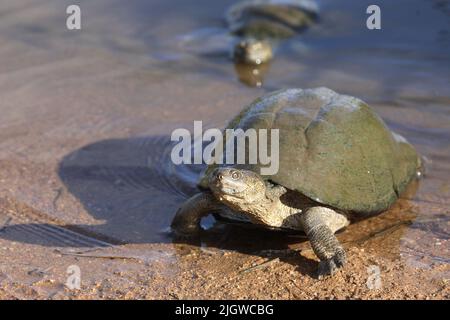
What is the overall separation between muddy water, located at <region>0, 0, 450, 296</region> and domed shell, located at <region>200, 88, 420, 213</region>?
0.26m

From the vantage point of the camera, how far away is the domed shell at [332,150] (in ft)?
14.1

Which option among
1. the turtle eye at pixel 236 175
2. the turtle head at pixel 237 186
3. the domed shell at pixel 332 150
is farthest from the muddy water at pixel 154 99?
the turtle eye at pixel 236 175

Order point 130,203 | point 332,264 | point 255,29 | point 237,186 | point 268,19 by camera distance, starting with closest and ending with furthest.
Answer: point 332,264 < point 237,186 < point 130,203 < point 255,29 < point 268,19

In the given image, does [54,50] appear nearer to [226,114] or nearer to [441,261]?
[226,114]

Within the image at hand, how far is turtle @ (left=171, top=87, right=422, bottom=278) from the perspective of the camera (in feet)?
13.6

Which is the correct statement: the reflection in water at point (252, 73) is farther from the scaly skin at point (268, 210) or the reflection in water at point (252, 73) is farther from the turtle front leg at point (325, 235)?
the turtle front leg at point (325, 235)

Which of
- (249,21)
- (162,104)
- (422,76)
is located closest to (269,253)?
(162,104)

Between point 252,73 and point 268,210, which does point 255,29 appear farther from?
point 268,210

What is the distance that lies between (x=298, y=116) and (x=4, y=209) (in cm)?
197

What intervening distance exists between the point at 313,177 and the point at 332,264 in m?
0.58

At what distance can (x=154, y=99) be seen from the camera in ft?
22.3

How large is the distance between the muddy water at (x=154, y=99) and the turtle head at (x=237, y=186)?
375mm

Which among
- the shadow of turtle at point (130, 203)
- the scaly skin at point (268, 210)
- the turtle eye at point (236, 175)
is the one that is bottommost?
the shadow of turtle at point (130, 203)

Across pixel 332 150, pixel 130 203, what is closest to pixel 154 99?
pixel 130 203
